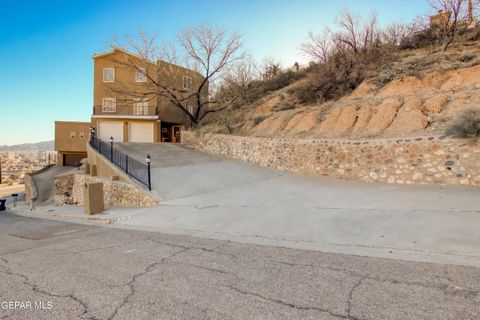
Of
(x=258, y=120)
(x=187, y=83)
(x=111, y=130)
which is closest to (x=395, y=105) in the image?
(x=258, y=120)

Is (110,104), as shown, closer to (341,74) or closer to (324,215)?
(341,74)

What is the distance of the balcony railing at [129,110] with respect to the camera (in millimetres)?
28609

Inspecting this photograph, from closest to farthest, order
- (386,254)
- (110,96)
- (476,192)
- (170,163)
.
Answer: (386,254)
(476,192)
(170,163)
(110,96)

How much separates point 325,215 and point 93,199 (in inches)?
317

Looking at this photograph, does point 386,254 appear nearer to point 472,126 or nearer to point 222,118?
point 472,126

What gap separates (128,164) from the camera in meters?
14.4

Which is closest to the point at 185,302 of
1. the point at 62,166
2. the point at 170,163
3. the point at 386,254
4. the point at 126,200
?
the point at 386,254

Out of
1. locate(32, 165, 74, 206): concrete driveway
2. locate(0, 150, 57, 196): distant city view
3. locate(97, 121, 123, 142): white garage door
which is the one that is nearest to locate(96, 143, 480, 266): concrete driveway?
locate(32, 165, 74, 206): concrete driveway

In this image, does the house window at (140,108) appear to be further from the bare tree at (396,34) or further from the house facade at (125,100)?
the bare tree at (396,34)

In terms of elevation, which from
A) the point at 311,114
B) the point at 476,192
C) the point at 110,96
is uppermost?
the point at 110,96

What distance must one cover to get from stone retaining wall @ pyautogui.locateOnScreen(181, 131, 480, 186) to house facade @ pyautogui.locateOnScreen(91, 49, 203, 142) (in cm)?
1574

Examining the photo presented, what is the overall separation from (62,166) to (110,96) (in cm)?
1197

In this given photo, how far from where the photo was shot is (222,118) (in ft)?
81.7

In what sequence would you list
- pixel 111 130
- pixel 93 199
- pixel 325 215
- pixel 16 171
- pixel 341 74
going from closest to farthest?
pixel 325 215 → pixel 93 199 → pixel 341 74 → pixel 111 130 → pixel 16 171
